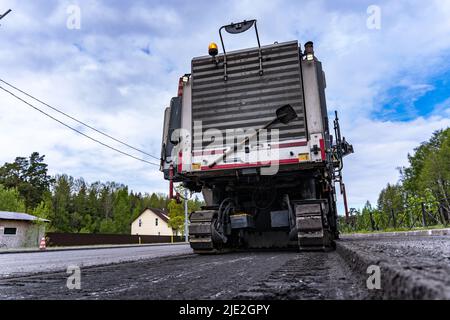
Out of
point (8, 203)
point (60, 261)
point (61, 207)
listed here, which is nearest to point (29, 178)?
point (61, 207)

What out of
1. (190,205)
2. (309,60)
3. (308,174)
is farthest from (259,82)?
(190,205)

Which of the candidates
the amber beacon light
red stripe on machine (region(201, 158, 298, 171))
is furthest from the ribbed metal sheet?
red stripe on machine (region(201, 158, 298, 171))

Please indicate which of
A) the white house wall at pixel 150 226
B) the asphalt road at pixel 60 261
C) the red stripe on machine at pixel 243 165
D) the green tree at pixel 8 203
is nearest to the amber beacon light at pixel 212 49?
the red stripe on machine at pixel 243 165

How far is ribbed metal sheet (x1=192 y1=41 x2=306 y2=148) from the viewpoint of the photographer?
5.93 metres

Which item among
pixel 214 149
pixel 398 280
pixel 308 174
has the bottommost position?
pixel 398 280

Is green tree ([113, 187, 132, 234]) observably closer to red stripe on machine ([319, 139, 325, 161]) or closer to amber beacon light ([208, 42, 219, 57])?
amber beacon light ([208, 42, 219, 57])

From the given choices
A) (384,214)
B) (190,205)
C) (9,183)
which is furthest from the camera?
(9,183)

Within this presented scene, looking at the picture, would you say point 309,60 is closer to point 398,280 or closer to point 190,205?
point 398,280

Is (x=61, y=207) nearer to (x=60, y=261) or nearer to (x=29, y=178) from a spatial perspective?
(x=29, y=178)

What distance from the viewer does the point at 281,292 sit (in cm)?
170

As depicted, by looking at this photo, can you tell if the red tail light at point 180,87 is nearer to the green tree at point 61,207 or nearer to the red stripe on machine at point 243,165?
the red stripe on machine at point 243,165

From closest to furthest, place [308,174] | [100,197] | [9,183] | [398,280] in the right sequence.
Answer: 1. [398,280]
2. [308,174]
3. [9,183]
4. [100,197]
